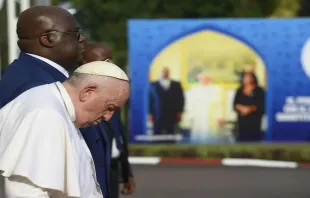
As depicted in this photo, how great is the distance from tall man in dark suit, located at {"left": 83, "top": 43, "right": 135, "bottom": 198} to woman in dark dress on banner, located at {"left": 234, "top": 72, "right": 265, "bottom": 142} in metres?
9.30

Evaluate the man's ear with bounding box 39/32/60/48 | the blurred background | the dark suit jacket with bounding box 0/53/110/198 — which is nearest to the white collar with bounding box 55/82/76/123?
the dark suit jacket with bounding box 0/53/110/198

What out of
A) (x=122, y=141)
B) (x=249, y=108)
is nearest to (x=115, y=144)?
(x=122, y=141)

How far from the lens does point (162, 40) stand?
609 inches

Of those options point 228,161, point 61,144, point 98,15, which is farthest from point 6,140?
point 98,15

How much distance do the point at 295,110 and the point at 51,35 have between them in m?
Result: 12.5

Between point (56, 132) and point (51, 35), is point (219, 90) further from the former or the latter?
point (56, 132)

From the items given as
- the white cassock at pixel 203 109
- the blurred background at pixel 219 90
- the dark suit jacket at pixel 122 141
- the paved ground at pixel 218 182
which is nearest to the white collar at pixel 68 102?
the dark suit jacket at pixel 122 141

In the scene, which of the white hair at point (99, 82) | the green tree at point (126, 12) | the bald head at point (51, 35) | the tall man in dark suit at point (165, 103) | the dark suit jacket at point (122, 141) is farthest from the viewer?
the green tree at point (126, 12)

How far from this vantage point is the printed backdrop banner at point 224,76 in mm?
15445

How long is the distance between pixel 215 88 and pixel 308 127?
1927 mm

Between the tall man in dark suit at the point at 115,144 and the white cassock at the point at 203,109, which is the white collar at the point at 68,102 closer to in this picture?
the tall man in dark suit at the point at 115,144

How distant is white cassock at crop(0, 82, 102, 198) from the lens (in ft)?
8.17

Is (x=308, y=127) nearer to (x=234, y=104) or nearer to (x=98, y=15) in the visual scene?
(x=234, y=104)

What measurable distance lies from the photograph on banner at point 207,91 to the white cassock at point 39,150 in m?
12.9
